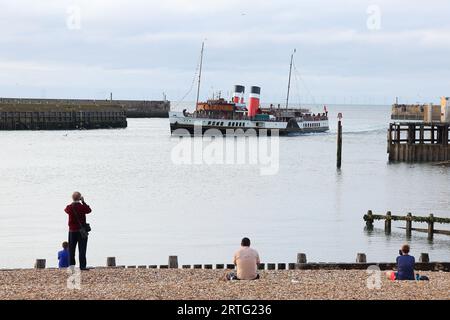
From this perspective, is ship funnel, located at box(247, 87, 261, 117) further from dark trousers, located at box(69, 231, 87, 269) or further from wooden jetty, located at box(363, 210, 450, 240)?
dark trousers, located at box(69, 231, 87, 269)

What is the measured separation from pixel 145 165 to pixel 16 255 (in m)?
48.1

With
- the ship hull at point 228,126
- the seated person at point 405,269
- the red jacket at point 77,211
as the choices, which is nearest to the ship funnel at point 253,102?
the ship hull at point 228,126

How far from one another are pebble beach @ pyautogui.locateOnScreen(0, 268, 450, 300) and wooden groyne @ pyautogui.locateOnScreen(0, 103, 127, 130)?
394ft

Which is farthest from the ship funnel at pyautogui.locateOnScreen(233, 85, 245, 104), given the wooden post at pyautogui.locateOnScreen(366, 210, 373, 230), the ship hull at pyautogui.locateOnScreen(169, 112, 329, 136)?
the wooden post at pyautogui.locateOnScreen(366, 210, 373, 230)

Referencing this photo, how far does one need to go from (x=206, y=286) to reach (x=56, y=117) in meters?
130

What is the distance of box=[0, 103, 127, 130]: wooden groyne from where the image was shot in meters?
139

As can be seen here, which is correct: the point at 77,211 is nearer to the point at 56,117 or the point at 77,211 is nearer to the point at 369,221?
the point at 369,221

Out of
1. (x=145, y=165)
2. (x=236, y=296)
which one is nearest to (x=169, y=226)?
(x=236, y=296)

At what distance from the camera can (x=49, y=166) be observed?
3044 inches

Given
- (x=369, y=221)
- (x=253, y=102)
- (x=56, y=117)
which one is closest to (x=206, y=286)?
(x=369, y=221)

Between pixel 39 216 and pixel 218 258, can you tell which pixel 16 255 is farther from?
pixel 39 216

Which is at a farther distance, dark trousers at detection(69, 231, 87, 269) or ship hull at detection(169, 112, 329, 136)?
ship hull at detection(169, 112, 329, 136)

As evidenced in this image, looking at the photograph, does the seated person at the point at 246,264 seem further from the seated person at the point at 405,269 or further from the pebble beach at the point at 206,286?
the seated person at the point at 405,269

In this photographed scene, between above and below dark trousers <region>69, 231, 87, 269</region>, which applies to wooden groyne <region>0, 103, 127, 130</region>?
above
